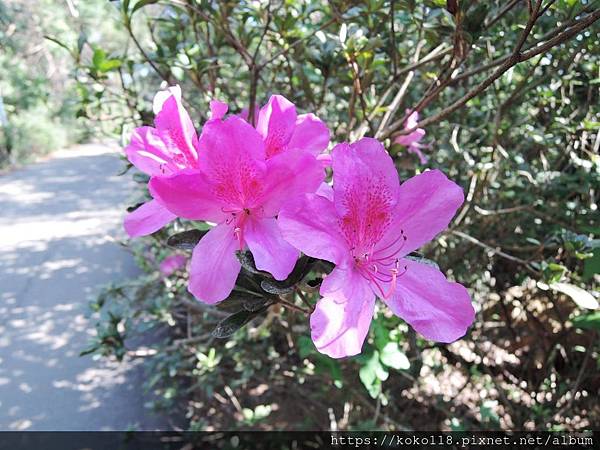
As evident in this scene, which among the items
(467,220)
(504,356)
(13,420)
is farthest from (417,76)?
(13,420)

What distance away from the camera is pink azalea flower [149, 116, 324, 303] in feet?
1.84

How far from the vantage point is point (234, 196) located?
61cm

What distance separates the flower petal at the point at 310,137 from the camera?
65 cm

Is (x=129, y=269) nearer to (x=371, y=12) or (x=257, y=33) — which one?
A: (x=257, y=33)

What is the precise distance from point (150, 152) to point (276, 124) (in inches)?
7.7

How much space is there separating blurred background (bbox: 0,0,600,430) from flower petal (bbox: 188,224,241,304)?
0.46m

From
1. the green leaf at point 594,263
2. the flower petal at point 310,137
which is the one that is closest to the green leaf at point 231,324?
the flower petal at point 310,137

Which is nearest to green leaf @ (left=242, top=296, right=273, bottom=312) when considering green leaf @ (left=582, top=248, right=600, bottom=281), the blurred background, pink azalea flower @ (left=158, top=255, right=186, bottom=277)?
the blurred background

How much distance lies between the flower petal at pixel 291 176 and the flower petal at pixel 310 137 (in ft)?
0.27

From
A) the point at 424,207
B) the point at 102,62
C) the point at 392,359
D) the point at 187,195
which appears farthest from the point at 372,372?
the point at 102,62

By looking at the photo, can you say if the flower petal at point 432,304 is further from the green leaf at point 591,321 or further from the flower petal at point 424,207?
the green leaf at point 591,321

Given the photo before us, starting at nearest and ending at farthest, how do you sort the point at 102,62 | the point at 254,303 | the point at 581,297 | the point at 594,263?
the point at 254,303, the point at 581,297, the point at 594,263, the point at 102,62

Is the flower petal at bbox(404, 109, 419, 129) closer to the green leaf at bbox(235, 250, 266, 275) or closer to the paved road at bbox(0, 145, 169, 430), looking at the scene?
the green leaf at bbox(235, 250, 266, 275)

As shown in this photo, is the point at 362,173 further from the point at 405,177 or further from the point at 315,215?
the point at 405,177
